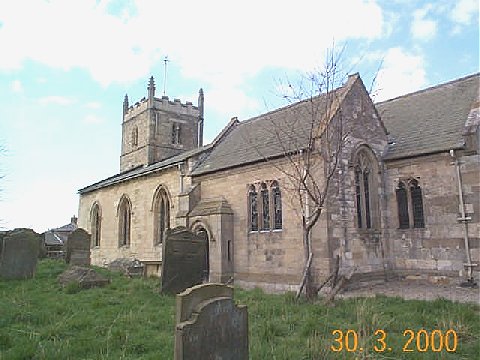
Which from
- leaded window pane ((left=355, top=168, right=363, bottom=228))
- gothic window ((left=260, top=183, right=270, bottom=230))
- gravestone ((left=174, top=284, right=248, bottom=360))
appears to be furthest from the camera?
gothic window ((left=260, top=183, right=270, bottom=230))

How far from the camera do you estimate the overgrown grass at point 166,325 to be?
605 centimetres

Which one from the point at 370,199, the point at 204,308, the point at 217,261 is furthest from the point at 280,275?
the point at 204,308

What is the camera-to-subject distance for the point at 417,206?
15.4 m

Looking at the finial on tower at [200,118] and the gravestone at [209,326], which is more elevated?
the finial on tower at [200,118]

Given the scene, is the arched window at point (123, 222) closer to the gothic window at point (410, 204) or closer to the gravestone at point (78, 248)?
the gravestone at point (78, 248)

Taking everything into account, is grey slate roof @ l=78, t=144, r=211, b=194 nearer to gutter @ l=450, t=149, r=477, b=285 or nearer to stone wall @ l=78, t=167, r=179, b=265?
stone wall @ l=78, t=167, r=179, b=265

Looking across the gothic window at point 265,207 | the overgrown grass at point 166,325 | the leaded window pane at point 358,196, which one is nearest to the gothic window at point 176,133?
the gothic window at point 265,207

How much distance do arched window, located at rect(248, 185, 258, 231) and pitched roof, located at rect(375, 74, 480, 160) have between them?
5.72 metres

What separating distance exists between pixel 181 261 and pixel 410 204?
916 centimetres

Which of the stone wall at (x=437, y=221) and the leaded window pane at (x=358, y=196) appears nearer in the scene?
the stone wall at (x=437, y=221)

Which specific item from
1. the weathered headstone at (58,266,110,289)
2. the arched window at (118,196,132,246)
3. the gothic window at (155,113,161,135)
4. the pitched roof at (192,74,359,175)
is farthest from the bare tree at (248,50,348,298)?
the gothic window at (155,113,161,135)

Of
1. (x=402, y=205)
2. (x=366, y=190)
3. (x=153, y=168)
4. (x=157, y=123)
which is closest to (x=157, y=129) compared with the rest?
(x=157, y=123)

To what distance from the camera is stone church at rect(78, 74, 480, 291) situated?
1410 centimetres

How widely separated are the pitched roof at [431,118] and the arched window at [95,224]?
2180cm
